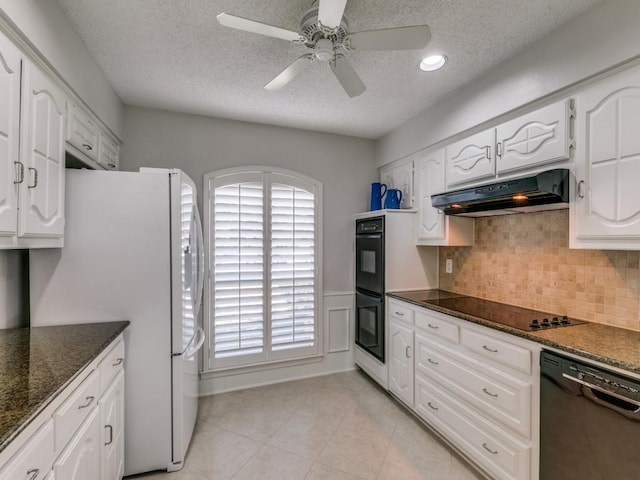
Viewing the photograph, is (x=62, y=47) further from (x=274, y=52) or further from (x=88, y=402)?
(x=88, y=402)

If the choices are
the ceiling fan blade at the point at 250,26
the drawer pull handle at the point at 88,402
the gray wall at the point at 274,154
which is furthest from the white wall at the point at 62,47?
the drawer pull handle at the point at 88,402

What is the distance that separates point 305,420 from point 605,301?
2.15 meters

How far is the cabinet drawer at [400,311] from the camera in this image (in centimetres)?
258

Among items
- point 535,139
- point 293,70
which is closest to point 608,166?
point 535,139

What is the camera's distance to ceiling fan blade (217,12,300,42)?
1.28 m

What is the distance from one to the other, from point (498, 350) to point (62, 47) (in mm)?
2786

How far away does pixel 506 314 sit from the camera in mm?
2076

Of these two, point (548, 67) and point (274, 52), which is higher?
point (274, 52)

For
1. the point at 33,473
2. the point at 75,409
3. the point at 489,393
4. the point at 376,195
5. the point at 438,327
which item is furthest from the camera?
the point at 376,195

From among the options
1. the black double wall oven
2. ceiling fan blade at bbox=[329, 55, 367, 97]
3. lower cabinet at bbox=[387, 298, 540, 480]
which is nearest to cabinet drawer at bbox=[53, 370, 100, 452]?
ceiling fan blade at bbox=[329, 55, 367, 97]

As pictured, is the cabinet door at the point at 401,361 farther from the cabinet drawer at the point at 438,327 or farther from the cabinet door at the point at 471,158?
the cabinet door at the point at 471,158

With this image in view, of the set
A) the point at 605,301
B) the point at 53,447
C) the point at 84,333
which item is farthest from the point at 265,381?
the point at 605,301

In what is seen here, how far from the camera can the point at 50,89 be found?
Answer: 1544mm

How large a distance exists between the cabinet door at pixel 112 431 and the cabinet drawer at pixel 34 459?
48cm
